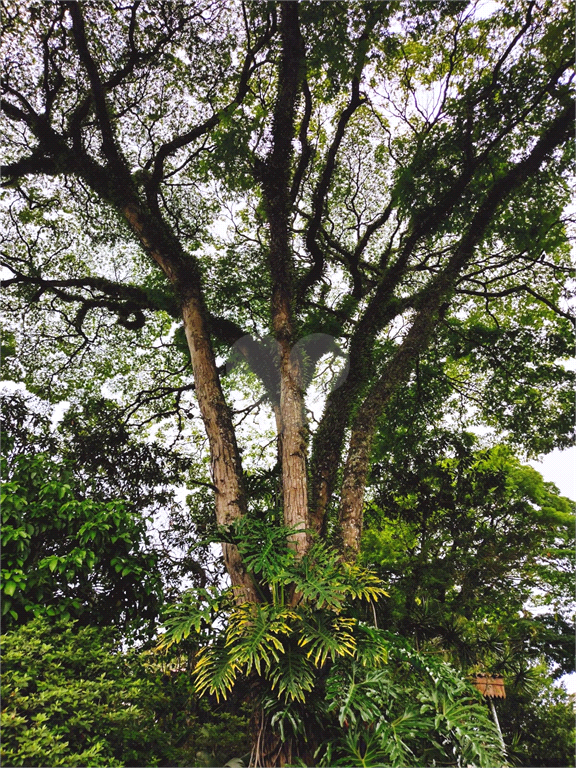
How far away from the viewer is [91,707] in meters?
2.75

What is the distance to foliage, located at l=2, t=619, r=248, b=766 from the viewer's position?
245 cm

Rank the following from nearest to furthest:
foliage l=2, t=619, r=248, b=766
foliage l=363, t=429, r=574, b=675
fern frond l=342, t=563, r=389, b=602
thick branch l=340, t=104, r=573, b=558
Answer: foliage l=2, t=619, r=248, b=766, fern frond l=342, t=563, r=389, b=602, thick branch l=340, t=104, r=573, b=558, foliage l=363, t=429, r=574, b=675

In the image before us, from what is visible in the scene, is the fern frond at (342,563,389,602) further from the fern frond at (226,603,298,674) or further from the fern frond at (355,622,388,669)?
the fern frond at (226,603,298,674)

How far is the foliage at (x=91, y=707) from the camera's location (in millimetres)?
2451

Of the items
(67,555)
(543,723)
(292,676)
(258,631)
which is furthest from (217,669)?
(543,723)

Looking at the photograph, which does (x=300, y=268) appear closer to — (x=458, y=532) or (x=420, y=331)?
(x=420, y=331)

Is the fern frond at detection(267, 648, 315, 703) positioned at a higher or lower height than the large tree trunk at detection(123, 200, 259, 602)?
lower

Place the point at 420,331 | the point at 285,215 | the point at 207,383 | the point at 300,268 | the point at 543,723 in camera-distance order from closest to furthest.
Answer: the point at 207,383
the point at 285,215
the point at 420,331
the point at 300,268
the point at 543,723

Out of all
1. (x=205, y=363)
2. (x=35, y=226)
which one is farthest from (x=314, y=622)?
(x=35, y=226)

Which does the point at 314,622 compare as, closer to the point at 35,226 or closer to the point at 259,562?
the point at 259,562

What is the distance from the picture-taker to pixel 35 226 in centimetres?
680

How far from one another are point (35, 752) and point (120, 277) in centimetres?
582

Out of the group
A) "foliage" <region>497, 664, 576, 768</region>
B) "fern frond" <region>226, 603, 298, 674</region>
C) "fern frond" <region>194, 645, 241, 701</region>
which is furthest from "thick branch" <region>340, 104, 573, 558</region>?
"foliage" <region>497, 664, 576, 768</region>

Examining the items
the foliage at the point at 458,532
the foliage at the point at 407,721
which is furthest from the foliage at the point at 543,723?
the foliage at the point at 407,721
